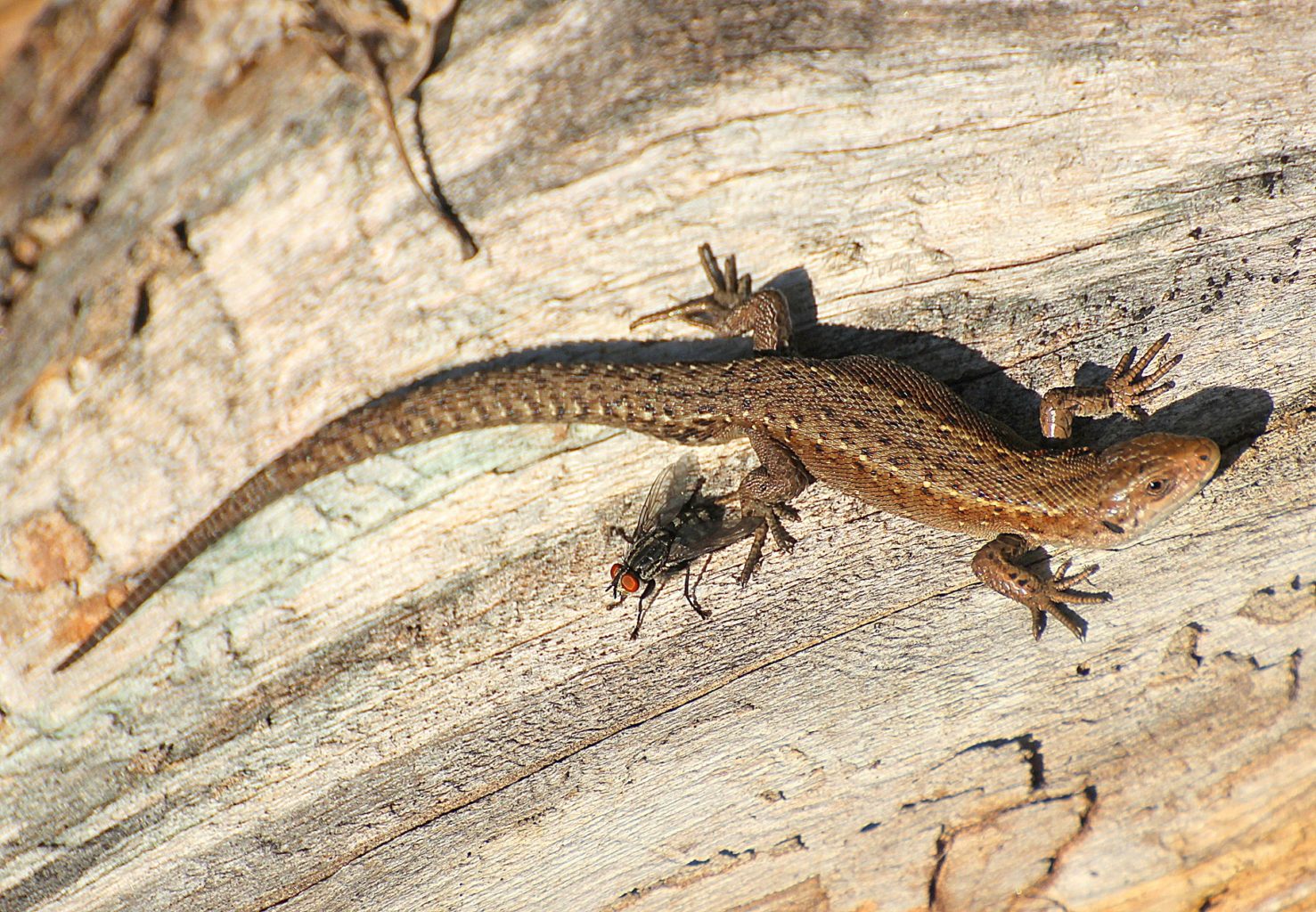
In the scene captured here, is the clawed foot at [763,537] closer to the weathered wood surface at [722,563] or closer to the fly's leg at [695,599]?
the weathered wood surface at [722,563]

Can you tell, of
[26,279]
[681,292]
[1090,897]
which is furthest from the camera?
[26,279]

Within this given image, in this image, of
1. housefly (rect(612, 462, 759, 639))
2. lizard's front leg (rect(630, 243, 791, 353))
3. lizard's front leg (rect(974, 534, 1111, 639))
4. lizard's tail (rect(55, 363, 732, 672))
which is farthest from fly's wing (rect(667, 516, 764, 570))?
lizard's front leg (rect(974, 534, 1111, 639))

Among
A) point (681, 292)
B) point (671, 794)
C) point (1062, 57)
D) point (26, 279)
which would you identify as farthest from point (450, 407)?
point (1062, 57)

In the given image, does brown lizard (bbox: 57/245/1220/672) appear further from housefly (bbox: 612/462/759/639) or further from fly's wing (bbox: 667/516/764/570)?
housefly (bbox: 612/462/759/639)

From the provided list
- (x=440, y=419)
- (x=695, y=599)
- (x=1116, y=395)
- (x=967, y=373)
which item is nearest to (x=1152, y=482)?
(x=1116, y=395)

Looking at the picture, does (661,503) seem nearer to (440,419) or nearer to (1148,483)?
(440,419)

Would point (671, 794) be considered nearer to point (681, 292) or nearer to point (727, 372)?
point (727, 372)

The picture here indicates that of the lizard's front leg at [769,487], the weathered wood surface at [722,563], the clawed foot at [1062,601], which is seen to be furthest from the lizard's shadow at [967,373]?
the clawed foot at [1062,601]
